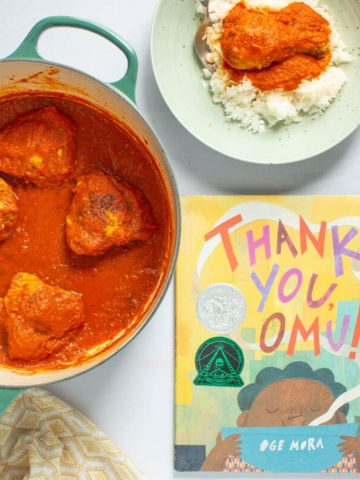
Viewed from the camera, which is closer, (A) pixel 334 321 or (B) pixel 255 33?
(B) pixel 255 33

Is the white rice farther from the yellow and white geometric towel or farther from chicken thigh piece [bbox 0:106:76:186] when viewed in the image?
the yellow and white geometric towel

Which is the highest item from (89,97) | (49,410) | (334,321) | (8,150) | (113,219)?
(89,97)

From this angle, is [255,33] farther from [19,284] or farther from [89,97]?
[19,284]

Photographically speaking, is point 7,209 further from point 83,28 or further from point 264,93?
point 264,93

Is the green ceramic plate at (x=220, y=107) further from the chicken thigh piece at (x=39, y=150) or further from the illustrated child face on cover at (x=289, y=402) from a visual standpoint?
the illustrated child face on cover at (x=289, y=402)

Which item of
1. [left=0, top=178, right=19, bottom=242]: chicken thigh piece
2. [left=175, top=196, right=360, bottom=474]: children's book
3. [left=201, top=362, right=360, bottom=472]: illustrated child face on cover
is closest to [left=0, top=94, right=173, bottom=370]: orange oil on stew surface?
[left=0, top=178, right=19, bottom=242]: chicken thigh piece

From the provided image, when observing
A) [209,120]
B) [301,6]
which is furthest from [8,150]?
[301,6]
